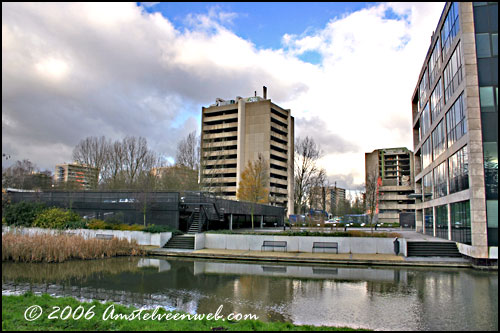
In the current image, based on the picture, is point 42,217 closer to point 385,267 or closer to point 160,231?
point 160,231

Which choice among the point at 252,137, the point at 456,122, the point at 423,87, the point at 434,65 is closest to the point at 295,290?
the point at 456,122

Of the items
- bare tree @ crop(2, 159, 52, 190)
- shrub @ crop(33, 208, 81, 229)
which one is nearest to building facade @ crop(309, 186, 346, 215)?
shrub @ crop(33, 208, 81, 229)

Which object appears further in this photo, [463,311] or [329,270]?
[329,270]

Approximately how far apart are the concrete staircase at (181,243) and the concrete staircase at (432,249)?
581 inches

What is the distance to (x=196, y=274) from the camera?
16.7 metres

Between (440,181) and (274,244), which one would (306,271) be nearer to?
(274,244)

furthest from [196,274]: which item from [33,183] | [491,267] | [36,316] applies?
[33,183]

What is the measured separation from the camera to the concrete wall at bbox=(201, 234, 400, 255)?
22406mm

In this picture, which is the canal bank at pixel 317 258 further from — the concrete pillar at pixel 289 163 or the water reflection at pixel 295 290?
the concrete pillar at pixel 289 163

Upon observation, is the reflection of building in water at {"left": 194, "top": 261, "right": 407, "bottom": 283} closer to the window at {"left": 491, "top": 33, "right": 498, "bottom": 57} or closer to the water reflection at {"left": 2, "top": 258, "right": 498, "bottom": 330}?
the water reflection at {"left": 2, "top": 258, "right": 498, "bottom": 330}

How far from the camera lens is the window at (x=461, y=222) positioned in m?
19.9

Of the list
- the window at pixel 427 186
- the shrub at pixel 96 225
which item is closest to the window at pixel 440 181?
the window at pixel 427 186

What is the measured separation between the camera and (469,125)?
1933cm

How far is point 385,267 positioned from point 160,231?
16268mm
